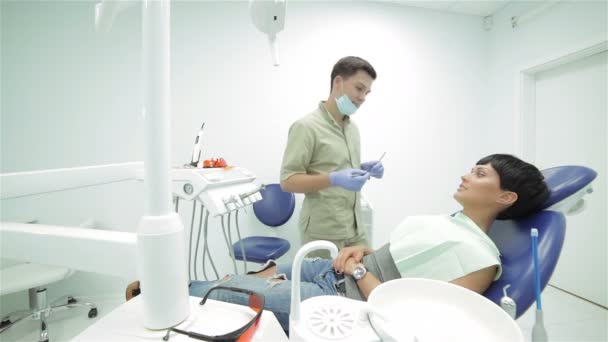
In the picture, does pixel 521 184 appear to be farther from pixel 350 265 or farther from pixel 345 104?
pixel 345 104

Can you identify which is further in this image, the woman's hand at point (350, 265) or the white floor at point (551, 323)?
the white floor at point (551, 323)

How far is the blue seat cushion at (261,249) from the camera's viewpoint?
1629 millimetres

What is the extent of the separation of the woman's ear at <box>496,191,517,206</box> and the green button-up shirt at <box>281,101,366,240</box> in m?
0.63

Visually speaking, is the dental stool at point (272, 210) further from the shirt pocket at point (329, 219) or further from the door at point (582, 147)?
the door at point (582, 147)

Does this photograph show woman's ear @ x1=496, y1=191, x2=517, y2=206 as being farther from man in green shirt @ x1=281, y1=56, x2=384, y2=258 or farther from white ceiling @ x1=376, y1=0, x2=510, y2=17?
white ceiling @ x1=376, y1=0, x2=510, y2=17

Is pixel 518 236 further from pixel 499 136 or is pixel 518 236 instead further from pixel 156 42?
pixel 499 136

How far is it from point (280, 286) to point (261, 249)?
0.90 meters

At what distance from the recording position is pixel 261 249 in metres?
1.71

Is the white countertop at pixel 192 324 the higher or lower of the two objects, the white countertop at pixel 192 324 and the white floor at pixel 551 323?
the higher

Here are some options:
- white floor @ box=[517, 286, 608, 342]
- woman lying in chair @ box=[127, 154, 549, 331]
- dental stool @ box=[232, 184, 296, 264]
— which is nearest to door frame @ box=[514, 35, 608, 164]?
white floor @ box=[517, 286, 608, 342]

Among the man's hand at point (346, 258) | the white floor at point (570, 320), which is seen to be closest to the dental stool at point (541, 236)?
the man's hand at point (346, 258)

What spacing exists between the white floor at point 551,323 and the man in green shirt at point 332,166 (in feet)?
4.13

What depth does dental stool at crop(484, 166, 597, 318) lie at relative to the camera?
760mm

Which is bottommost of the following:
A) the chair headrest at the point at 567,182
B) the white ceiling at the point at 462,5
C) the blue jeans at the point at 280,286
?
the blue jeans at the point at 280,286
